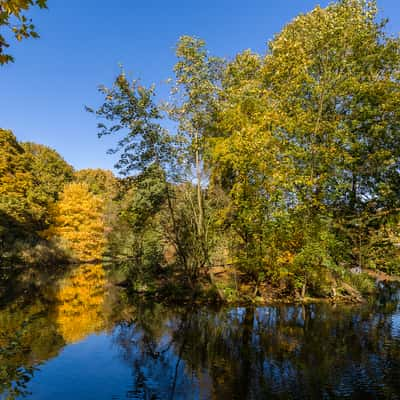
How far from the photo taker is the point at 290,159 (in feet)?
64.3

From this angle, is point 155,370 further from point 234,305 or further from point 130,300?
point 130,300

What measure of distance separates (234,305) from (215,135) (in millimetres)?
10734

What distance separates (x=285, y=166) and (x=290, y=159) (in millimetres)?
901

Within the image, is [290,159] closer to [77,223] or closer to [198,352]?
[198,352]

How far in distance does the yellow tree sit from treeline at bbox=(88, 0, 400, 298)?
27273mm

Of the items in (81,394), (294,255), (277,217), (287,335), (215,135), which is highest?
(215,135)

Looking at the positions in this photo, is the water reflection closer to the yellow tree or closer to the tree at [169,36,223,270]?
the tree at [169,36,223,270]

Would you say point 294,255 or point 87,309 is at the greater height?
point 294,255

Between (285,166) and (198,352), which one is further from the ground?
(285,166)

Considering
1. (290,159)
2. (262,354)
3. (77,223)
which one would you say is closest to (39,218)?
(77,223)

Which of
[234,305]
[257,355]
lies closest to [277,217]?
[234,305]

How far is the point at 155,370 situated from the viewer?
10.6 m

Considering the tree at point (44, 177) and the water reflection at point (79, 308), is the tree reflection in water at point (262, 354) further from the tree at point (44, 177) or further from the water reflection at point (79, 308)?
the tree at point (44, 177)

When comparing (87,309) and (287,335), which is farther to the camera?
(87,309)
